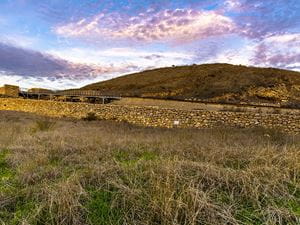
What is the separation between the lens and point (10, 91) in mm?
44469

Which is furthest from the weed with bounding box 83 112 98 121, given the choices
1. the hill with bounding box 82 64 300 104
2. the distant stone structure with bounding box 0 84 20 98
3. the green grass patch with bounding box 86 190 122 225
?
the distant stone structure with bounding box 0 84 20 98

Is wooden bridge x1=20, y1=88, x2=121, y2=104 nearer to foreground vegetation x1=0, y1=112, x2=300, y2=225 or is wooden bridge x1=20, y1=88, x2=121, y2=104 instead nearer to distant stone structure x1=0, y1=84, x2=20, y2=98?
distant stone structure x1=0, y1=84, x2=20, y2=98

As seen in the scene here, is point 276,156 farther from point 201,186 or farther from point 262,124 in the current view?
point 262,124

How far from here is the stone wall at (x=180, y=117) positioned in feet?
59.0

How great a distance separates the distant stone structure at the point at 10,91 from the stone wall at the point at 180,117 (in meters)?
17.9

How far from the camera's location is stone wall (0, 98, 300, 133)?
18.0 meters

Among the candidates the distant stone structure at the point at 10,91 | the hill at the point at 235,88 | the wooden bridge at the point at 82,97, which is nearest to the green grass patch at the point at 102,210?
the hill at the point at 235,88

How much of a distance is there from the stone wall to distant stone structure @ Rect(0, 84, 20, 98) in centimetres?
1791

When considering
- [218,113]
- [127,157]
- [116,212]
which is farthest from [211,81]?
[116,212]

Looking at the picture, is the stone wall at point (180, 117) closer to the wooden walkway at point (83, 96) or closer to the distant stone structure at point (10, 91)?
the wooden walkway at point (83, 96)

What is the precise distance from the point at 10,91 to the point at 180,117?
34988 mm

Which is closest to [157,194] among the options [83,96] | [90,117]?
[90,117]

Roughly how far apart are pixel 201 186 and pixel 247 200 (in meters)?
0.67

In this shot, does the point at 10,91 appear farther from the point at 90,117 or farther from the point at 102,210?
the point at 102,210
